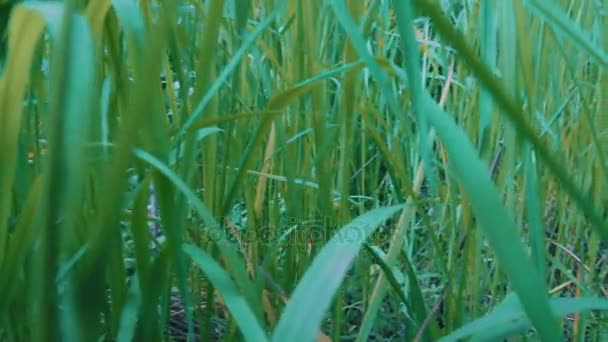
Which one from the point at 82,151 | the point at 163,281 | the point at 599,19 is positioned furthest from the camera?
the point at 599,19

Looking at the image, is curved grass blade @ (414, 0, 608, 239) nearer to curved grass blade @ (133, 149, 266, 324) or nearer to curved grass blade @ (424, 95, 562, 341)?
curved grass blade @ (424, 95, 562, 341)

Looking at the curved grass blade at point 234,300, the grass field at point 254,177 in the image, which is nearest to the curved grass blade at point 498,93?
the grass field at point 254,177

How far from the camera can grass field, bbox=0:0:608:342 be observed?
0.31 meters

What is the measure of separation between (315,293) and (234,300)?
104mm

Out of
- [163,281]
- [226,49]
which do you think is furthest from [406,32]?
[226,49]

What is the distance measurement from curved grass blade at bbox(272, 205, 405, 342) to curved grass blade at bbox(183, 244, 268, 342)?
53 mm

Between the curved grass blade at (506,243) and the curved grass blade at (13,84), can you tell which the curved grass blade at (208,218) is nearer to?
the curved grass blade at (13,84)

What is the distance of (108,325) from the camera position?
0.48m

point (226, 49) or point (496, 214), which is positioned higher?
point (226, 49)

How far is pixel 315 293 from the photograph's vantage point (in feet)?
1.04

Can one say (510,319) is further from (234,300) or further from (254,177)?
(254,177)

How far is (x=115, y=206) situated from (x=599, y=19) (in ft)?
2.02

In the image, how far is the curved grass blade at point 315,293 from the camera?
300 millimetres

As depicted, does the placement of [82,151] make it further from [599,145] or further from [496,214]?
[599,145]
